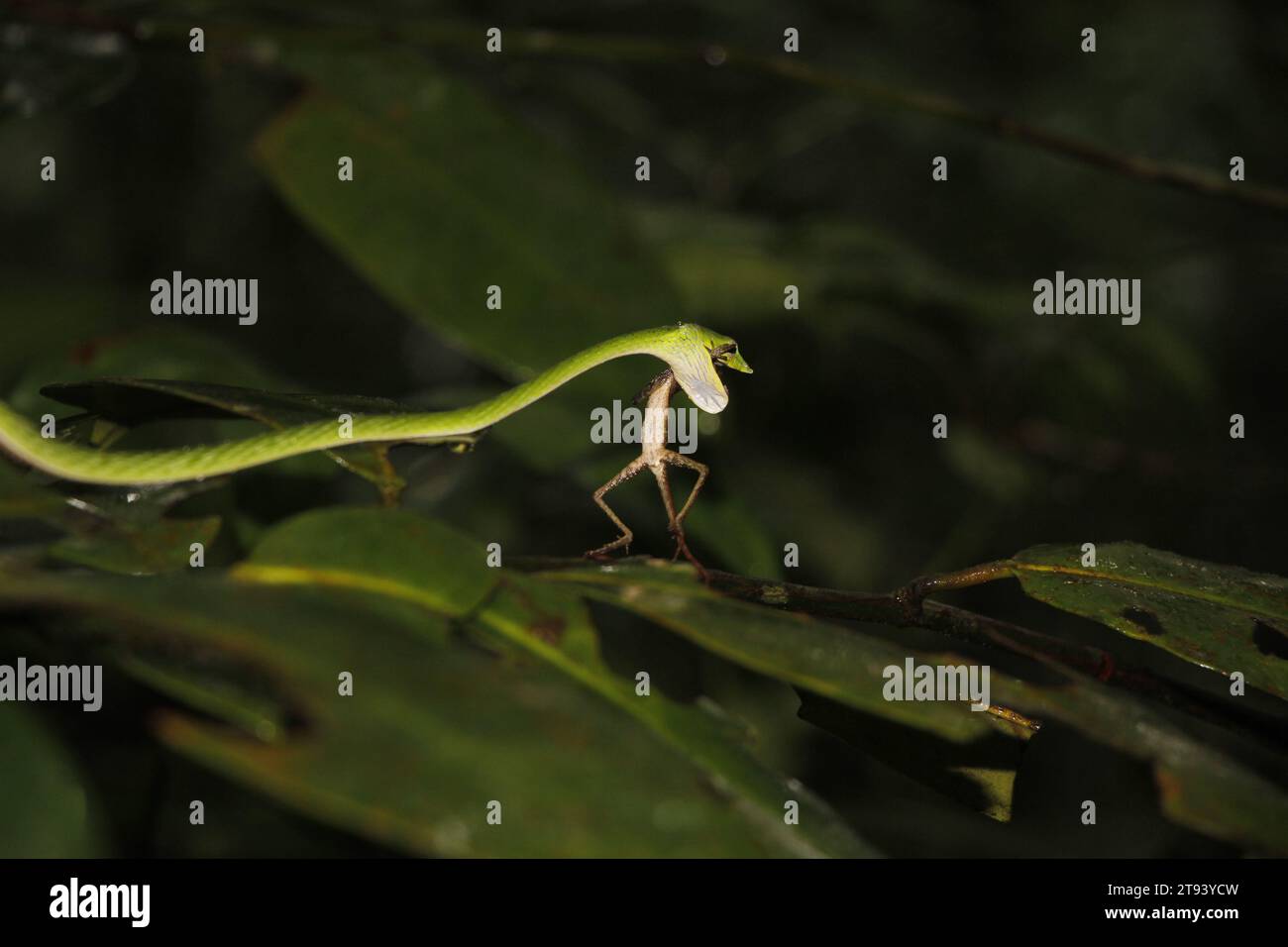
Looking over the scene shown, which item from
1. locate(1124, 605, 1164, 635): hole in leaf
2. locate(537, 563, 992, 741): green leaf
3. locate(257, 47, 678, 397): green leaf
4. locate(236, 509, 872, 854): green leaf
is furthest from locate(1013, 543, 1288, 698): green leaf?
locate(257, 47, 678, 397): green leaf

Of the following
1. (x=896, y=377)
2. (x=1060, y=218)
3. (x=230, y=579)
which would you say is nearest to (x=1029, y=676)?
(x=896, y=377)

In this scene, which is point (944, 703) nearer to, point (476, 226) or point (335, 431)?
point (335, 431)

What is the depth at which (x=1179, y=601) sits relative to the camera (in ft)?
4.23

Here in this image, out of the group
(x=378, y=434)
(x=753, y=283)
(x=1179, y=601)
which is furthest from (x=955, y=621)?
(x=753, y=283)

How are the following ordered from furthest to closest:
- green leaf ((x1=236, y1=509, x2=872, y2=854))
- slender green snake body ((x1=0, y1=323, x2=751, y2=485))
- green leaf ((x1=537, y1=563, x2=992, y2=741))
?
slender green snake body ((x1=0, y1=323, x2=751, y2=485))
green leaf ((x1=236, y1=509, x2=872, y2=854))
green leaf ((x1=537, y1=563, x2=992, y2=741))

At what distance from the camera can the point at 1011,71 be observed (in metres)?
5.07

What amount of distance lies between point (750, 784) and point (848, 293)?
228cm

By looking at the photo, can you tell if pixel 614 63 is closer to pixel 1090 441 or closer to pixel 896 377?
pixel 896 377

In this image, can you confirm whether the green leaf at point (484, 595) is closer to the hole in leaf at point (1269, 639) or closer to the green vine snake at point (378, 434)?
the green vine snake at point (378, 434)

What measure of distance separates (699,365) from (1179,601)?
0.67 meters

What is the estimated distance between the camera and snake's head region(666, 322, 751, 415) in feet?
4.69

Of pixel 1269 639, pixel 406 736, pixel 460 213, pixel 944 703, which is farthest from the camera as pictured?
pixel 460 213

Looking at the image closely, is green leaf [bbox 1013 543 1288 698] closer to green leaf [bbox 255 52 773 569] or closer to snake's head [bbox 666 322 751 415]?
snake's head [bbox 666 322 751 415]

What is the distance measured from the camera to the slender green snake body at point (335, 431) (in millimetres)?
1350
